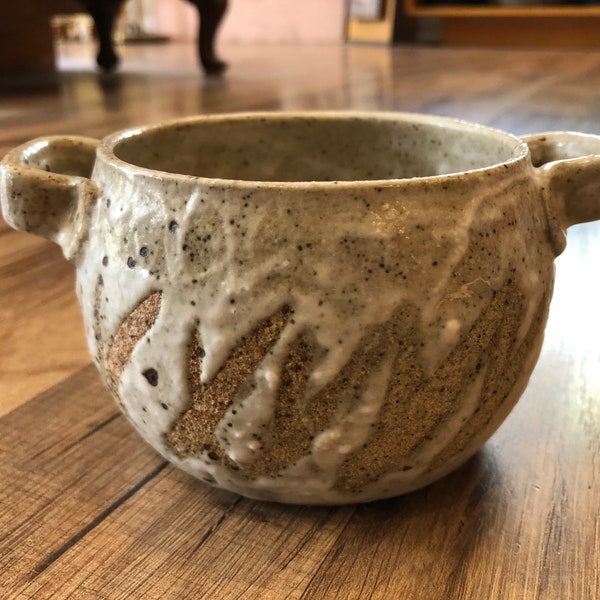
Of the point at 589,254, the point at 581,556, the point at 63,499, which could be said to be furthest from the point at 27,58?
the point at 581,556

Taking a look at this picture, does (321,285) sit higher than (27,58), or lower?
higher

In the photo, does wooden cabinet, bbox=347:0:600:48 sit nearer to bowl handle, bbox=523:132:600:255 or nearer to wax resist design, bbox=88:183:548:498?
bowl handle, bbox=523:132:600:255

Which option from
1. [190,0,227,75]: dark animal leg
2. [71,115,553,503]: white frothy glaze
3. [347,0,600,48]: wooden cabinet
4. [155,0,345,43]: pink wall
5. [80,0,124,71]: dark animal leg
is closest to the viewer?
[71,115,553,503]: white frothy glaze

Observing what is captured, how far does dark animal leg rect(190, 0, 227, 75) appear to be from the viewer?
282cm

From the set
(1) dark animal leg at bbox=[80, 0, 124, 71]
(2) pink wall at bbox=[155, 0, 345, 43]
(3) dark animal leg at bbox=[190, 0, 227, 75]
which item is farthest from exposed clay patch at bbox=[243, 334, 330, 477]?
(2) pink wall at bbox=[155, 0, 345, 43]

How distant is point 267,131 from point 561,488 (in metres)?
0.37

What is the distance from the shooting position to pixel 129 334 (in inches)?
17.8

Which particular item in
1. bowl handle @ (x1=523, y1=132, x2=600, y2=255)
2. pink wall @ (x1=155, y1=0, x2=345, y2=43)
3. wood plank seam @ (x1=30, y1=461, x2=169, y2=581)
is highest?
bowl handle @ (x1=523, y1=132, x2=600, y2=255)

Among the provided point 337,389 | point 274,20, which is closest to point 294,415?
point 337,389

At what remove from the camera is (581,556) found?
1.51 ft

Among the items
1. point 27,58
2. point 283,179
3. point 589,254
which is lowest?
point 27,58

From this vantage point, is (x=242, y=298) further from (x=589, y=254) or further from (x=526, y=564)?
(x=589, y=254)

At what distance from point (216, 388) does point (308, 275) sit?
9 cm

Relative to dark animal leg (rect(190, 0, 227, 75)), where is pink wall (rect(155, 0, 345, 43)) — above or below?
below
